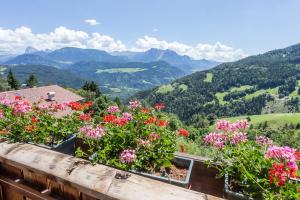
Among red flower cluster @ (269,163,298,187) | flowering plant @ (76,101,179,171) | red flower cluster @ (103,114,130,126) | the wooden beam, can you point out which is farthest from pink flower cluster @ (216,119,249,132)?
the wooden beam

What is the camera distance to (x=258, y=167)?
81.0 inches

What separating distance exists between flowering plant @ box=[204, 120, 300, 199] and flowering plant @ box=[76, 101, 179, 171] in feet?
1.62

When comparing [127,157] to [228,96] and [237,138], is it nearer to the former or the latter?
[237,138]

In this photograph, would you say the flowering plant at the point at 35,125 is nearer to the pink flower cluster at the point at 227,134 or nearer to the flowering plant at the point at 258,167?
the pink flower cluster at the point at 227,134

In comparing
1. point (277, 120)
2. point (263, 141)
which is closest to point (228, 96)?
point (277, 120)

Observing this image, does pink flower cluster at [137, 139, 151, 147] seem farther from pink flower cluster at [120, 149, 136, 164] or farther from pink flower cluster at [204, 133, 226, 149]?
pink flower cluster at [204, 133, 226, 149]

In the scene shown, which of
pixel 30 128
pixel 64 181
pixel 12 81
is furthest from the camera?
pixel 12 81

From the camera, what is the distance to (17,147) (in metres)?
2.01

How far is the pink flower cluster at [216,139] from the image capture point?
2553 mm

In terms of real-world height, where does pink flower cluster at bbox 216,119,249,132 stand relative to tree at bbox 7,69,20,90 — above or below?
above

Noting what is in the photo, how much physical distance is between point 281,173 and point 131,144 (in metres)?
1.34

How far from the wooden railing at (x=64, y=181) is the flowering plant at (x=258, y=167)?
0.74 meters

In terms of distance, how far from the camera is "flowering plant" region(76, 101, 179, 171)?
241cm

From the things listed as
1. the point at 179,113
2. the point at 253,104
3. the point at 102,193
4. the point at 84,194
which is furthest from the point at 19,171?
the point at 253,104
